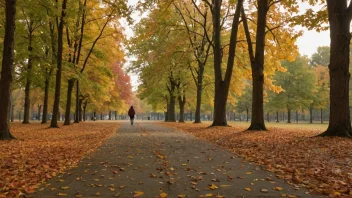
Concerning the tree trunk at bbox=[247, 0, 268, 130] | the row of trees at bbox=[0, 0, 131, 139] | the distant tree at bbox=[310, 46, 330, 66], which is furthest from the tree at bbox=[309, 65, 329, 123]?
the tree trunk at bbox=[247, 0, 268, 130]

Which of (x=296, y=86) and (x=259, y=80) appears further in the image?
(x=296, y=86)

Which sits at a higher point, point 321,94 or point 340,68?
point 321,94

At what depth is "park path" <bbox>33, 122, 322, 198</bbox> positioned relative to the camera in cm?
504

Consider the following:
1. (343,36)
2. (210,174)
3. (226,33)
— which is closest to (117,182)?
(210,174)

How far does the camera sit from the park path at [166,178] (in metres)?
5.04

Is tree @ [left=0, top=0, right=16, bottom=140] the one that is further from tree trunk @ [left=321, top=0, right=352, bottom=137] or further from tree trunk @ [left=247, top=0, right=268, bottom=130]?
tree trunk @ [left=321, top=0, right=352, bottom=137]

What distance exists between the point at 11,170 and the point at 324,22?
15.8 meters

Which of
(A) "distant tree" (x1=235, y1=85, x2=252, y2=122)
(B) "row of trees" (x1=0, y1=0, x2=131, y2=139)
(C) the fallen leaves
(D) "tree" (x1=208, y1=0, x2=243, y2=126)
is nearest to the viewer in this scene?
(C) the fallen leaves

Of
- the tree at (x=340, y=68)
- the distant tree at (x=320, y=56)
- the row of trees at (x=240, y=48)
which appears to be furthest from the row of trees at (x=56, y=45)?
the distant tree at (x=320, y=56)

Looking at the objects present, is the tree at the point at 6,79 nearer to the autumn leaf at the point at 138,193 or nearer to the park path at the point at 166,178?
the park path at the point at 166,178

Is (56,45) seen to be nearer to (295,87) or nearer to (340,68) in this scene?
(340,68)

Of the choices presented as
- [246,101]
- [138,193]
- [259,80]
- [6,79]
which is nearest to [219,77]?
[259,80]

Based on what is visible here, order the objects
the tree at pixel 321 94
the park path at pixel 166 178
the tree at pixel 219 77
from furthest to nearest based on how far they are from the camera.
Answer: the tree at pixel 321 94 → the tree at pixel 219 77 → the park path at pixel 166 178

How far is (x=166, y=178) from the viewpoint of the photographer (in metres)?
6.05
